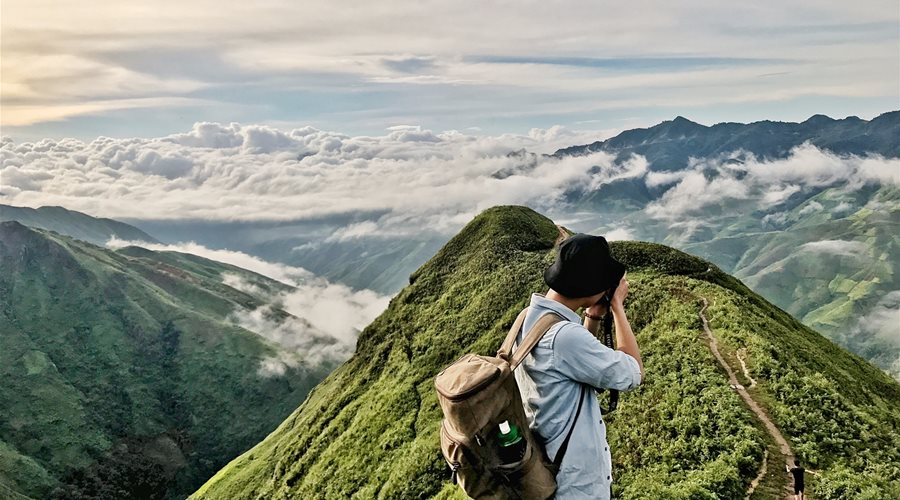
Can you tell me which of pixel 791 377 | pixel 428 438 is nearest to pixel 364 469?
pixel 428 438

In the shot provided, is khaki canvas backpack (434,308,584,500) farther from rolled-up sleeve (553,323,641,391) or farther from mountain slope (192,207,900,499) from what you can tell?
mountain slope (192,207,900,499)

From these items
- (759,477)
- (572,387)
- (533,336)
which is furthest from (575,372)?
(759,477)

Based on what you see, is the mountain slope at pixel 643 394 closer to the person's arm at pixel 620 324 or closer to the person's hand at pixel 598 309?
the person's arm at pixel 620 324

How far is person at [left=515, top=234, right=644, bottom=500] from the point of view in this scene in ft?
23.2

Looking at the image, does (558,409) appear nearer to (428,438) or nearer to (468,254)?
(428,438)

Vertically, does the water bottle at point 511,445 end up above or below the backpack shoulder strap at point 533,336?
below

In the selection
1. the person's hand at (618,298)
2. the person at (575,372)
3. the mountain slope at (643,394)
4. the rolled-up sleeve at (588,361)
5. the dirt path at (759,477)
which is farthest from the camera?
the mountain slope at (643,394)

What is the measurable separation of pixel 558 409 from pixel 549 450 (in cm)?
62

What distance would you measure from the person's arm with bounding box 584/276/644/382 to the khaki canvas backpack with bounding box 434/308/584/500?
0.88m

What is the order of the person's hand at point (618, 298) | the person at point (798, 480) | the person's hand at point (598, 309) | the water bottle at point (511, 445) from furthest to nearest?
the person at point (798, 480) → the person's hand at point (598, 309) → the person's hand at point (618, 298) → the water bottle at point (511, 445)

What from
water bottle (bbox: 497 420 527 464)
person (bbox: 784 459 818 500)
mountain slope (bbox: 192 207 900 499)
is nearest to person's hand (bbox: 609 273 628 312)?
water bottle (bbox: 497 420 527 464)

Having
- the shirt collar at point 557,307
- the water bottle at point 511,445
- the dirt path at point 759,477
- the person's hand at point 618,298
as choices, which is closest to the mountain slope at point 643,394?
the dirt path at point 759,477

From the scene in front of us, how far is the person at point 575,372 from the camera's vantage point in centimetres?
709

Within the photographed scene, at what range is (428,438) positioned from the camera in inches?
1887
